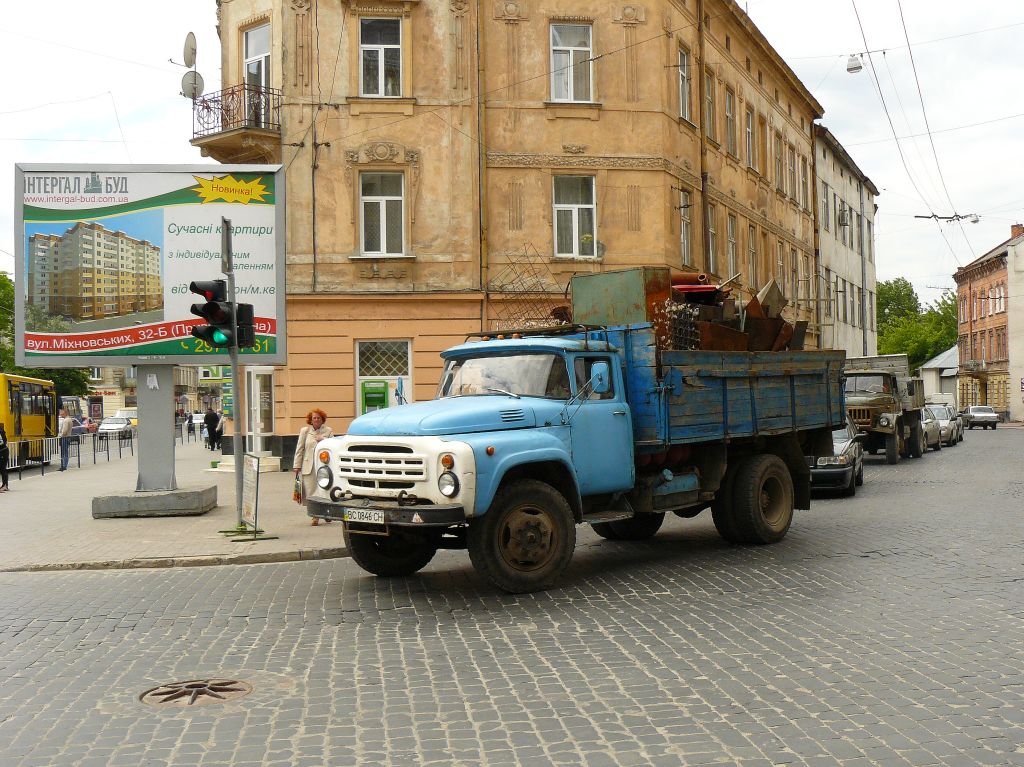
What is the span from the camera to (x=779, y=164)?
130ft

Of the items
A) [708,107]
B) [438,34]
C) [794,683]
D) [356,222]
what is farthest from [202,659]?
[708,107]

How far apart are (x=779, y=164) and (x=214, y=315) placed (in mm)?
30002

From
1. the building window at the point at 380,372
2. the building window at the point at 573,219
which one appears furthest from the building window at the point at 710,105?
the building window at the point at 380,372

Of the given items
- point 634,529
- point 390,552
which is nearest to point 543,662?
point 390,552

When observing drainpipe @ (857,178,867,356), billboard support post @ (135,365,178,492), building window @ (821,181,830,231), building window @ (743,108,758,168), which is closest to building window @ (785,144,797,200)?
building window @ (743,108,758,168)

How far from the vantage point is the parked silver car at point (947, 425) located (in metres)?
39.8

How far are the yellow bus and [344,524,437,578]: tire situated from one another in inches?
1020

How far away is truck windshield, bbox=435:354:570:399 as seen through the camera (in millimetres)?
10336

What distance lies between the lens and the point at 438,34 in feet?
82.7

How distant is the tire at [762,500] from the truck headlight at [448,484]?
4552 mm

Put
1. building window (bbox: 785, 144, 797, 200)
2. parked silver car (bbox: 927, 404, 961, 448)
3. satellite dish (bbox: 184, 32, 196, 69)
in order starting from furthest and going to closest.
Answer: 1. building window (bbox: 785, 144, 797, 200)
2. parked silver car (bbox: 927, 404, 961, 448)
3. satellite dish (bbox: 184, 32, 196, 69)

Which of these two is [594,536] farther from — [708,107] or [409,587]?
[708,107]

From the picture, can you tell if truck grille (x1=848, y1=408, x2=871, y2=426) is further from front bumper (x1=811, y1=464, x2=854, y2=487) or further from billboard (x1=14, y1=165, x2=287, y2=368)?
billboard (x1=14, y1=165, x2=287, y2=368)

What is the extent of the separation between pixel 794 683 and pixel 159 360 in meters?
12.8
